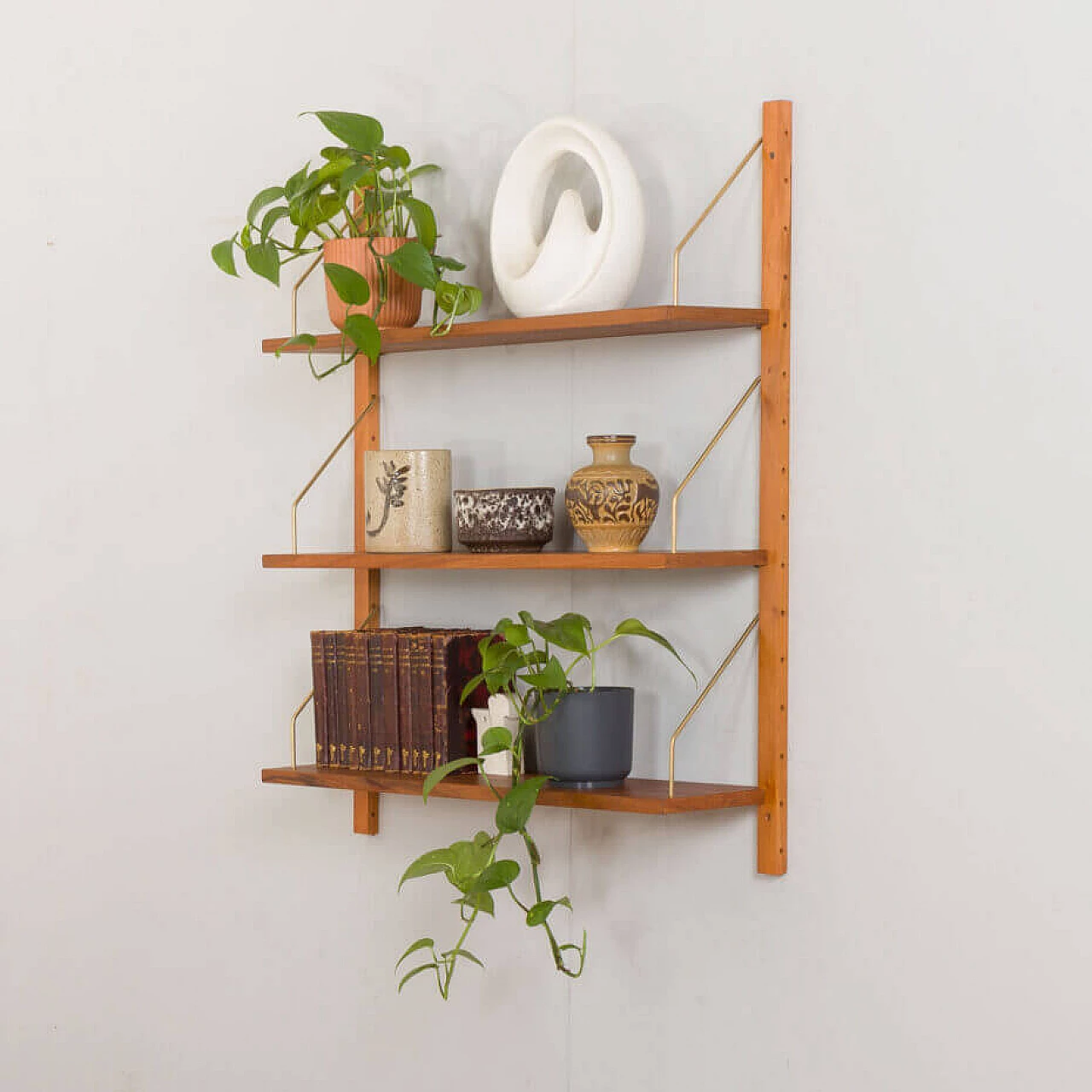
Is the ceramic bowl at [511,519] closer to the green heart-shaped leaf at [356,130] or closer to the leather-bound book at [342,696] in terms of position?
the leather-bound book at [342,696]

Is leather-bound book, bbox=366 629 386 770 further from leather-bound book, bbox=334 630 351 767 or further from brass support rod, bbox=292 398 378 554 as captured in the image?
brass support rod, bbox=292 398 378 554

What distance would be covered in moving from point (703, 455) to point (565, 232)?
386 mm

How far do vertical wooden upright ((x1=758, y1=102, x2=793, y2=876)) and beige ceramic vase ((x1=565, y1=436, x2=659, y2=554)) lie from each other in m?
0.17

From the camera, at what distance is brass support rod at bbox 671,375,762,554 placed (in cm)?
199

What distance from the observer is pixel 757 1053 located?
6.93ft

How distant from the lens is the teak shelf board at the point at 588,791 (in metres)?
2.00

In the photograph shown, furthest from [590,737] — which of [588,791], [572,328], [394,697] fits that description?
[572,328]

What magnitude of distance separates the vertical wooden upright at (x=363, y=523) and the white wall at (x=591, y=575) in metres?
0.04

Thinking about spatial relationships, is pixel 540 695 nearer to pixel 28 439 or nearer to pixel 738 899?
pixel 738 899

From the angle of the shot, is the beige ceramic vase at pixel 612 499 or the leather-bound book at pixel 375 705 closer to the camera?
the beige ceramic vase at pixel 612 499

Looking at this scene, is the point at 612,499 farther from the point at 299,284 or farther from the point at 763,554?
the point at 299,284

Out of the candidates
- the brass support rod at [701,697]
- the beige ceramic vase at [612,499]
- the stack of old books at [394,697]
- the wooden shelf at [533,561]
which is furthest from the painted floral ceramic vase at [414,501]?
the brass support rod at [701,697]

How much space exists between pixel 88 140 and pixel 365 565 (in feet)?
3.72

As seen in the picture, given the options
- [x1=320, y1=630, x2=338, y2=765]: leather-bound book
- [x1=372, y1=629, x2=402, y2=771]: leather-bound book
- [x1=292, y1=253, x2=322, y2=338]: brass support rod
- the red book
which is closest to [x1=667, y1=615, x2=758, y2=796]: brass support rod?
the red book
